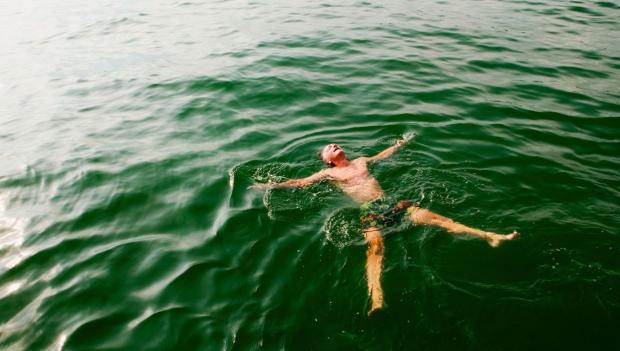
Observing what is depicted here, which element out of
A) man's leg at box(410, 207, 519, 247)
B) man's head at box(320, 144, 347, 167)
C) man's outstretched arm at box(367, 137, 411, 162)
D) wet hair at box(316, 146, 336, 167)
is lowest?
wet hair at box(316, 146, 336, 167)

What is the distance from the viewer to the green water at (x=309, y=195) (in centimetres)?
431

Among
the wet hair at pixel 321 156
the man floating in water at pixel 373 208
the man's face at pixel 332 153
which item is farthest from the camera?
the wet hair at pixel 321 156

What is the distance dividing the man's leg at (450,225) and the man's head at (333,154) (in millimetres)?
1850

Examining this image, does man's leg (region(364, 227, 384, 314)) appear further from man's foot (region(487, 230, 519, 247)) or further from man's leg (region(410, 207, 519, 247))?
man's foot (region(487, 230, 519, 247))

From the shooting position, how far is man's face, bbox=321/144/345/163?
7.02 metres

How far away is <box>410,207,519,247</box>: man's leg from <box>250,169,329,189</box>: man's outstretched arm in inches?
73.2

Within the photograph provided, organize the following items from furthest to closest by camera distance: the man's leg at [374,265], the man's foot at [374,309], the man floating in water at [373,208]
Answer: the man floating in water at [373,208]
the man's leg at [374,265]
the man's foot at [374,309]

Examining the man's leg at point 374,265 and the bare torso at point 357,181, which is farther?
the bare torso at point 357,181

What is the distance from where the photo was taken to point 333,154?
23.2 ft

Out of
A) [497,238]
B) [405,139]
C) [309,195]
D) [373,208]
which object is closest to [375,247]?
[373,208]

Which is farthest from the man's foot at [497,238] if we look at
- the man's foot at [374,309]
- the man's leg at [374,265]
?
the man's foot at [374,309]

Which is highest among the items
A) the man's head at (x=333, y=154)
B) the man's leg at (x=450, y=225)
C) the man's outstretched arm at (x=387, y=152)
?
the man's head at (x=333, y=154)

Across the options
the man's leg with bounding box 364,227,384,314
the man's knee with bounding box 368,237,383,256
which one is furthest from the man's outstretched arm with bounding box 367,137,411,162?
the man's knee with bounding box 368,237,383,256

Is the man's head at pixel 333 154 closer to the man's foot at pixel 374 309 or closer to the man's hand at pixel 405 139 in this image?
the man's hand at pixel 405 139
